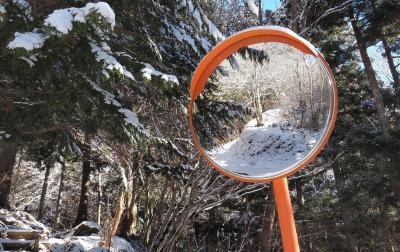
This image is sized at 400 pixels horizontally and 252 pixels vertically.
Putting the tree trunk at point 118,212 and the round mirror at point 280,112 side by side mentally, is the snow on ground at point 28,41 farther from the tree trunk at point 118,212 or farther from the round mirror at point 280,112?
the tree trunk at point 118,212

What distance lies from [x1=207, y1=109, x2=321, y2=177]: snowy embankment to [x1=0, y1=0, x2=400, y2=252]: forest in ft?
0.13

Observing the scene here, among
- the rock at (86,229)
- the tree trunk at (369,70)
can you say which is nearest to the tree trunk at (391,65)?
the tree trunk at (369,70)

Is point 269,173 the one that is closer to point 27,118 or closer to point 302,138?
point 302,138

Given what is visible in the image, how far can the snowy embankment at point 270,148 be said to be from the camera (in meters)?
1.10

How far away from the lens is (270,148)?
1.13 meters

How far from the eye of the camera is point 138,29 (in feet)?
18.6

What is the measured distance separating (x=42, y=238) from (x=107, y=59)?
862 cm

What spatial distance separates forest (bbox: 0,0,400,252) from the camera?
315cm

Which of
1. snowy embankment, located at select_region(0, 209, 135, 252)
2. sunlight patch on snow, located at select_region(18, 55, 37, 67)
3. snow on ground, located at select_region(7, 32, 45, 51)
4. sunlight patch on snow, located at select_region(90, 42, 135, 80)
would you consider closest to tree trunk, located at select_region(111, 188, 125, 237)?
snowy embankment, located at select_region(0, 209, 135, 252)

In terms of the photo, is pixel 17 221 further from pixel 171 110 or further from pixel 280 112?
pixel 280 112

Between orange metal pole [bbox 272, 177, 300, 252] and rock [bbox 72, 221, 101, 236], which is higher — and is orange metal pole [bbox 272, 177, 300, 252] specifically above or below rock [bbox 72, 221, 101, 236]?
above

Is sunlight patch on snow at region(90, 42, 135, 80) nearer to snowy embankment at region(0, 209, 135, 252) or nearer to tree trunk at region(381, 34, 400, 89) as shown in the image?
snowy embankment at region(0, 209, 135, 252)

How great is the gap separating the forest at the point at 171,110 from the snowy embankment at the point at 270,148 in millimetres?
39

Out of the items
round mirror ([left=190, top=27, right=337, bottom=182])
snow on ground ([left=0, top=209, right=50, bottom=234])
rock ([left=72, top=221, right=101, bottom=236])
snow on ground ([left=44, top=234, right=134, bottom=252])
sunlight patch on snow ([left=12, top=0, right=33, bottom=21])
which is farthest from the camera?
rock ([left=72, top=221, right=101, bottom=236])
